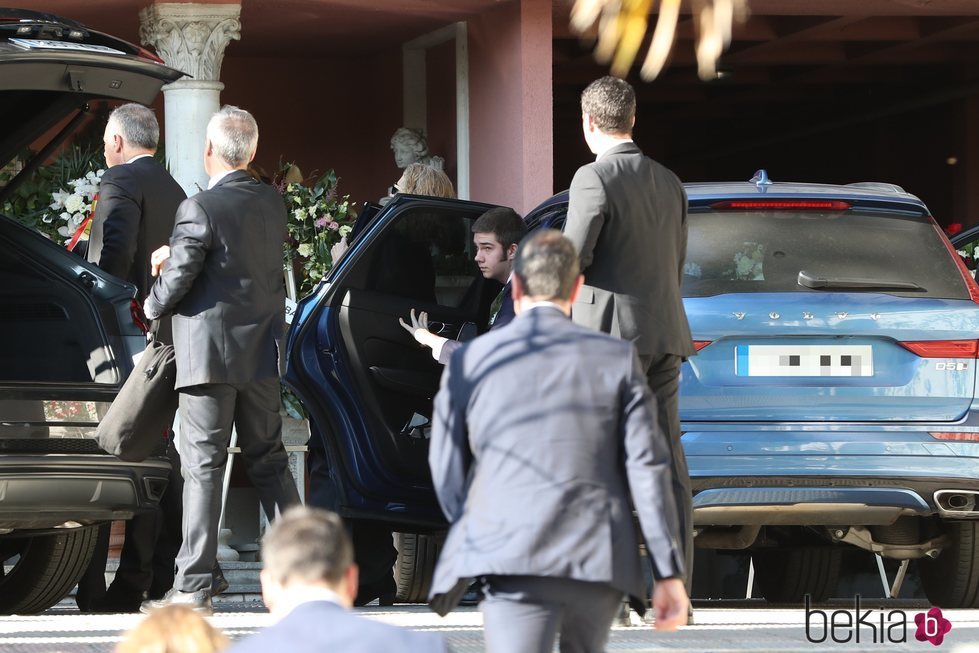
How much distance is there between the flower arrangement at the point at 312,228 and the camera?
9.71 m

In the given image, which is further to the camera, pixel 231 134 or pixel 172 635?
pixel 231 134

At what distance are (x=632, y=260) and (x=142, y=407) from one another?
70.1 inches

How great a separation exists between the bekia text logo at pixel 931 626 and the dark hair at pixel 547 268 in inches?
94.4

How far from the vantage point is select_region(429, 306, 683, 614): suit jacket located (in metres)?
3.48

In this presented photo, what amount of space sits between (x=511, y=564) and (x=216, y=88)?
26.2 feet

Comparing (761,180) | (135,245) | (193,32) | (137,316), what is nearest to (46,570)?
(137,316)

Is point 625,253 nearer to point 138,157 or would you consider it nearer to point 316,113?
point 138,157

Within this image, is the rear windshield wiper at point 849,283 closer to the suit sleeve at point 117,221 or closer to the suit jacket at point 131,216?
the suit jacket at point 131,216

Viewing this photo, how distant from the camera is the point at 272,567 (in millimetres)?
2830

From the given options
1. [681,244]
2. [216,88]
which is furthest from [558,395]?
[216,88]

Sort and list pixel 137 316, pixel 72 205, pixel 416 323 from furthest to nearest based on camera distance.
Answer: pixel 72 205
pixel 416 323
pixel 137 316

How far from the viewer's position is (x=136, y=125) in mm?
7047

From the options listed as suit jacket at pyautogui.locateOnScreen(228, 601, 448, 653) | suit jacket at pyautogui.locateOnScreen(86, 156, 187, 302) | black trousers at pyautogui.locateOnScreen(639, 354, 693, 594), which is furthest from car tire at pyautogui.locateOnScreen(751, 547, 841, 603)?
suit jacket at pyautogui.locateOnScreen(228, 601, 448, 653)

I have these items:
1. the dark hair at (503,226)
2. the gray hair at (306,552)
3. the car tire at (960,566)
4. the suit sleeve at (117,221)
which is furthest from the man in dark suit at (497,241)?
the gray hair at (306,552)
